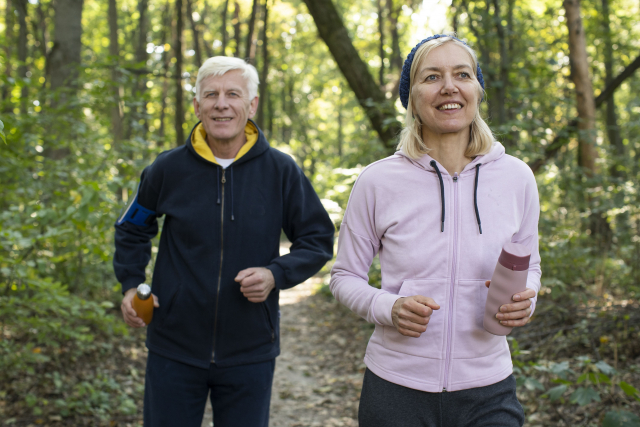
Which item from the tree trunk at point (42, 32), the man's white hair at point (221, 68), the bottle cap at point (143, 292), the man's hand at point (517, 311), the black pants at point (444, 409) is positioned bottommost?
the black pants at point (444, 409)

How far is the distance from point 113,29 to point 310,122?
18.1 meters

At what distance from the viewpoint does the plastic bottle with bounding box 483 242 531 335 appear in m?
1.72

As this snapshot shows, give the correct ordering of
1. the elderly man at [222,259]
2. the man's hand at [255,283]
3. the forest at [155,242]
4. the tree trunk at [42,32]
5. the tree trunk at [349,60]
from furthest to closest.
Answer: the tree trunk at [42,32] → the tree trunk at [349,60] → the forest at [155,242] → the elderly man at [222,259] → the man's hand at [255,283]

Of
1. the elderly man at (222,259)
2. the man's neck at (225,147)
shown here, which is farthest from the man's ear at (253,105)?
the man's neck at (225,147)

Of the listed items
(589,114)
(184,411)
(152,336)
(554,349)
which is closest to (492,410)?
(184,411)

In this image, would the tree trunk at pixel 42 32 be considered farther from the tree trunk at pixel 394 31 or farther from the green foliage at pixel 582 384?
the green foliage at pixel 582 384

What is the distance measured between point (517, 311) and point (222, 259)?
4.61 feet

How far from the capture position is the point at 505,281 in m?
1.74

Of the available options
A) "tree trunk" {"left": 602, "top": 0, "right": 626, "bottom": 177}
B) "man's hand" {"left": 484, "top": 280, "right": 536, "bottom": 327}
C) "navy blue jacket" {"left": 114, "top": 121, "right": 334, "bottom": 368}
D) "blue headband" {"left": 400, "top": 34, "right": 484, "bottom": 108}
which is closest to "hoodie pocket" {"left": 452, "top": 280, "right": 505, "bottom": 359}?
"man's hand" {"left": 484, "top": 280, "right": 536, "bottom": 327}

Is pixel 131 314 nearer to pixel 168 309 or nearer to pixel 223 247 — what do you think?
pixel 168 309

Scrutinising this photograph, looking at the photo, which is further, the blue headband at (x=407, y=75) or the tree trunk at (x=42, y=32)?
the tree trunk at (x=42, y=32)

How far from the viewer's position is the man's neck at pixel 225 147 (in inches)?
107

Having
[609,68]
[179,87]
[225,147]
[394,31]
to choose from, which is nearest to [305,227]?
[225,147]

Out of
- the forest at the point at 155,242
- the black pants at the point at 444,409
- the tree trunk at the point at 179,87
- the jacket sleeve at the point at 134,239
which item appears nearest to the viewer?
the black pants at the point at 444,409
